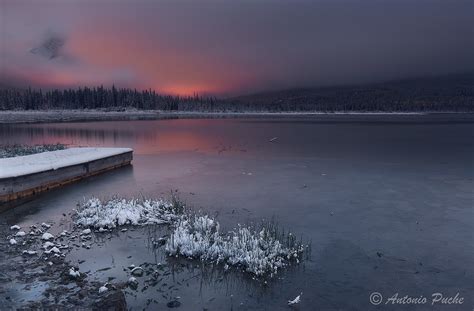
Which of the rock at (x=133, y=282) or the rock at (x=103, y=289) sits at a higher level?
the rock at (x=103, y=289)

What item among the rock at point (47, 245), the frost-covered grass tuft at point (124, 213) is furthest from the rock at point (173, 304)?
the frost-covered grass tuft at point (124, 213)

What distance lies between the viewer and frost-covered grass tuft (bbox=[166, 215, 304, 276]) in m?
11.1

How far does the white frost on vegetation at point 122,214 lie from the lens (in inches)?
581

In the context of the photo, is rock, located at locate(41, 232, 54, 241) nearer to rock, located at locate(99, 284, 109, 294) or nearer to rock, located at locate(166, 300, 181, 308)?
rock, located at locate(99, 284, 109, 294)

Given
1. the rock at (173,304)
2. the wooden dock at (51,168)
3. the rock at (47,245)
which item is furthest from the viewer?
the wooden dock at (51,168)

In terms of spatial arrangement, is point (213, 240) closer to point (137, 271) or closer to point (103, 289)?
point (137, 271)

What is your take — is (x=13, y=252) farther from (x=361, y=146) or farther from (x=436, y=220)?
(x=361, y=146)

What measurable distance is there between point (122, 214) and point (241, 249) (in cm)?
607

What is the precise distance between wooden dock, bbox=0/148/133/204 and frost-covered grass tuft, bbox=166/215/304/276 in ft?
35.8

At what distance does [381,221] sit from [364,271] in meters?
5.18

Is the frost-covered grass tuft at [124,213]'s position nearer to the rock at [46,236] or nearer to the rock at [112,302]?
the rock at [46,236]

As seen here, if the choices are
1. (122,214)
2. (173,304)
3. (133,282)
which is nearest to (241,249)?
(173,304)

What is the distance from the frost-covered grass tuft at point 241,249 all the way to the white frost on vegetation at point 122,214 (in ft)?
9.00

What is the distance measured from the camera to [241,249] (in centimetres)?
1163
